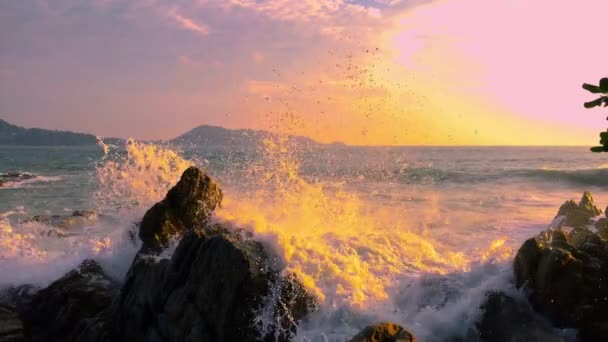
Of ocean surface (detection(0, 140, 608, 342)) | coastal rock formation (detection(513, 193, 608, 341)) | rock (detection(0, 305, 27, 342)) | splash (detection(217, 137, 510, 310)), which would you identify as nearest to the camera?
coastal rock formation (detection(513, 193, 608, 341))

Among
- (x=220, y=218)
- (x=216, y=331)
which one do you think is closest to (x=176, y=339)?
(x=216, y=331)

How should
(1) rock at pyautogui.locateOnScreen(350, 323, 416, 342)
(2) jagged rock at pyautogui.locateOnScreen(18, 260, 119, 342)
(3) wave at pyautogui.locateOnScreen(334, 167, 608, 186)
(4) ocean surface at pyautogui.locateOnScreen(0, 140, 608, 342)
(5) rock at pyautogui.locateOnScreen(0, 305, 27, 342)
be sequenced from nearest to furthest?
1. (1) rock at pyautogui.locateOnScreen(350, 323, 416, 342)
2. (4) ocean surface at pyautogui.locateOnScreen(0, 140, 608, 342)
3. (5) rock at pyautogui.locateOnScreen(0, 305, 27, 342)
4. (2) jagged rock at pyautogui.locateOnScreen(18, 260, 119, 342)
5. (3) wave at pyautogui.locateOnScreen(334, 167, 608, 186)

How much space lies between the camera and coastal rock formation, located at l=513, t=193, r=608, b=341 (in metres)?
7.47

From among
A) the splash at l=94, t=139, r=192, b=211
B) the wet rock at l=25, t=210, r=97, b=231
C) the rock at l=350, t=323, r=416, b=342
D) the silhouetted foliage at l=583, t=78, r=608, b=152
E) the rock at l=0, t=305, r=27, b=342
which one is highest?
the silhouetted foliage at l=583, t=78, r=608, b=152

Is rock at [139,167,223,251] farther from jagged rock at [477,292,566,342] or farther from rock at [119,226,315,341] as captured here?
jagged rock at [477,292,566,342]

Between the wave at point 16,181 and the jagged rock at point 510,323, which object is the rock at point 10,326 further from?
the wave at point 16,181

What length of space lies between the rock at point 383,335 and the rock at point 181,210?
564cm

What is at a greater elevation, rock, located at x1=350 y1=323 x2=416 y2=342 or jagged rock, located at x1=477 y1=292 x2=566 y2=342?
rock, located at x1=350 y1=323 x2=416 y2=342

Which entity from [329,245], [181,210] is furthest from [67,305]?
[329,245]

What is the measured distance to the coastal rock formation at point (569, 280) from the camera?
747 centimetres

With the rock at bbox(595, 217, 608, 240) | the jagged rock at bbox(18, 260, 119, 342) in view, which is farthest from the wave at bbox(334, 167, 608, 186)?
the jagged rock at bbox(18, 260, 119, 342)

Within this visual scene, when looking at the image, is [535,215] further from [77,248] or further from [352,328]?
[77,248]

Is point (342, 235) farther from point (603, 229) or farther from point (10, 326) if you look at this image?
point (10, 326)

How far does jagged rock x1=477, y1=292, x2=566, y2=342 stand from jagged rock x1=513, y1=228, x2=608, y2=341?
262 millimetres
